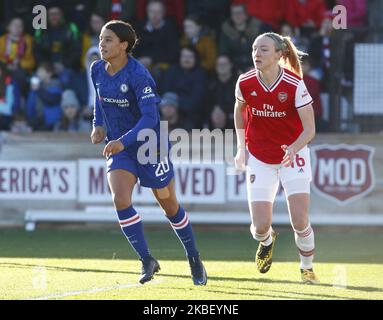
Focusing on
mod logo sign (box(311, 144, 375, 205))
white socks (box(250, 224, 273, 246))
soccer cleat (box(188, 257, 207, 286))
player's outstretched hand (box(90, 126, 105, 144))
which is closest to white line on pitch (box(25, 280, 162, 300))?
soccer cleat (box(188, 257, 207, 286))

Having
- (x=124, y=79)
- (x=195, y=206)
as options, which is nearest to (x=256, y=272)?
(x=124, y=79)

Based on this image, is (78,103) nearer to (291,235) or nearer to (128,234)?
(291,235)

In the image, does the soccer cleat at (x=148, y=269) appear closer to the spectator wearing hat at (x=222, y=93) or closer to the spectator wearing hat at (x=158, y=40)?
the spectator wearing hat at (x=222, y=93)

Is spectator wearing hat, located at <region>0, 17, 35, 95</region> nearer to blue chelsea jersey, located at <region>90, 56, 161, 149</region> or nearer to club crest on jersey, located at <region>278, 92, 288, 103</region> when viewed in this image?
blue chelsea jersey, located at <region>90, 56, 161, 149</region>

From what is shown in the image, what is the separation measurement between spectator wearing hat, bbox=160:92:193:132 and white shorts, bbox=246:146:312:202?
559 centimetres

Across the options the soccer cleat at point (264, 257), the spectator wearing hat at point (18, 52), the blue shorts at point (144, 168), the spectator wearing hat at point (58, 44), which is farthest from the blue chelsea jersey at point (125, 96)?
the spectator wearing hat at point (18, 52)

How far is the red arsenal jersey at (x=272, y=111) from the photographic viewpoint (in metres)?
9.30

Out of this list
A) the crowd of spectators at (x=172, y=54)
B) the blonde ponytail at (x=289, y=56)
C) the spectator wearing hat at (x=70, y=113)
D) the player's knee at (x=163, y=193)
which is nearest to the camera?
the player's knee at (x=163, y=193)

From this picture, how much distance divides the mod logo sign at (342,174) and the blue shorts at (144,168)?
549 cm

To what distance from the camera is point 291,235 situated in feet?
45.8

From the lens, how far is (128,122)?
899cm

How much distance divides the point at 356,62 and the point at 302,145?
20.5ft

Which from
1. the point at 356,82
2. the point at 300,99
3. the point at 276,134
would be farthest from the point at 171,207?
the point at 356,82
